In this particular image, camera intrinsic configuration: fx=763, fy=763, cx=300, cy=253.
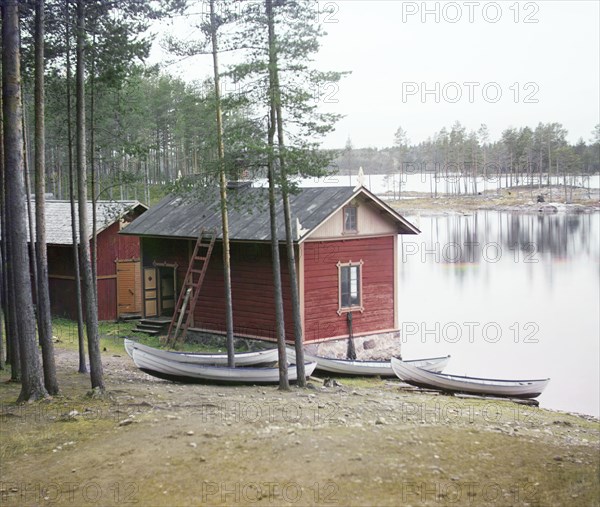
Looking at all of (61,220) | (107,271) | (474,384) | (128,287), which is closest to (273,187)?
(474,384)

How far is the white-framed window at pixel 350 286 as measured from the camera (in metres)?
25.0

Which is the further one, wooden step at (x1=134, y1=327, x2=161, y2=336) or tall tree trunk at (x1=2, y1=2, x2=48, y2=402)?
wooden step at (x1=134, y1=327, x2=161, y2=336)

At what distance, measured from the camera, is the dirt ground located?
32.3 feet

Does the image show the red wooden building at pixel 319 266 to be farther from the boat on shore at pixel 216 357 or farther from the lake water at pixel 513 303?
the lake water at pixel 513 303

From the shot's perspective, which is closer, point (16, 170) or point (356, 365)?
point (16, 170)

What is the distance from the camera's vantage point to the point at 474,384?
2123 cm

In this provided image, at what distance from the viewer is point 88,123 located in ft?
69.0

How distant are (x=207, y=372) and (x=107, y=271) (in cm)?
1433

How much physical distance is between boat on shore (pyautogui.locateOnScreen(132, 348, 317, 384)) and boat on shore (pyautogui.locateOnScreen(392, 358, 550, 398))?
379 centimetres

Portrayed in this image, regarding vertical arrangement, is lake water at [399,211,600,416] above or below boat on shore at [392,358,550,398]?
below

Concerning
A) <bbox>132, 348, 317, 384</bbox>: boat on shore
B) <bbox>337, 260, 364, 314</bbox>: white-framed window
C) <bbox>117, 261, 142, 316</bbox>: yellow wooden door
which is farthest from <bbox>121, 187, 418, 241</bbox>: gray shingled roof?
<bbox>132, 348, 317, 384</bbox>: boat on shore

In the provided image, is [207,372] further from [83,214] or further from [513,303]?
[513,303]

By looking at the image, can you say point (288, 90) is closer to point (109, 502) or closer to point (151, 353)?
point (151, 353)

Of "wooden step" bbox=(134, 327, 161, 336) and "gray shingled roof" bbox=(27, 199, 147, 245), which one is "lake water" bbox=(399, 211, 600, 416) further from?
"gray shingled roof" bbox=(27, 199, 147, 245)
